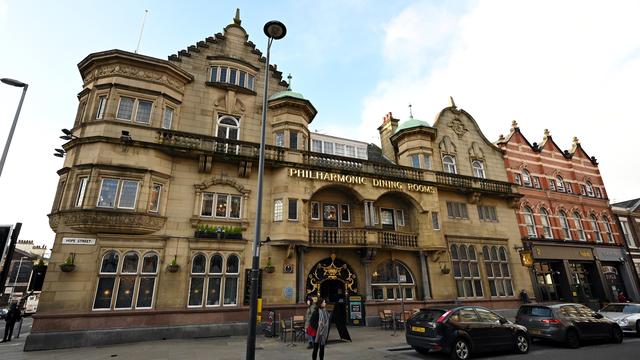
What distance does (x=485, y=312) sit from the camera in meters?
Result: 11.4

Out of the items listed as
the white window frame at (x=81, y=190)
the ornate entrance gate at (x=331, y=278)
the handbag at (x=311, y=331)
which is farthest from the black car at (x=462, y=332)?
the white window frame at (x=81, y=190)

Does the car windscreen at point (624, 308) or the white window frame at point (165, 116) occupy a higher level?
the white window frame at point (165, 116)

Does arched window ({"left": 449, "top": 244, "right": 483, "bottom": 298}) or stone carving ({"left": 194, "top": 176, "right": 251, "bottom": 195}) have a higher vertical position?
stone carving ({"left": 194, "top": 176, "right": 251, "bottom": 195})

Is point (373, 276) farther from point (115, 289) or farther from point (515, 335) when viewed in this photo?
point (115, 289)

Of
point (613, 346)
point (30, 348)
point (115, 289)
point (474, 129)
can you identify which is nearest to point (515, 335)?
point (613, 346)

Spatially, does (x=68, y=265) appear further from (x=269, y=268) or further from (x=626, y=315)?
(x=626, y=315)

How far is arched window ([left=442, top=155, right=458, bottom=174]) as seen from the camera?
2469 centimetres

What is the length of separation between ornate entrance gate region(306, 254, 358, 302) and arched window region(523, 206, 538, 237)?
1663 centimetres

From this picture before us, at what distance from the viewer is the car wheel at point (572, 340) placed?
40.0 ft

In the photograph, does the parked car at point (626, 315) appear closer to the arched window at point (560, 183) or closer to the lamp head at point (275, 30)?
the arched window at point (560, 183)

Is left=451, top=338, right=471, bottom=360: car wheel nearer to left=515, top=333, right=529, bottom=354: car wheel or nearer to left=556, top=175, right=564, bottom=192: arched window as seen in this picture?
left=515, top=333, right=529, bottom=354: car wheel

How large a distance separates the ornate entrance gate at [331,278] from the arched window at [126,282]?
26.8ft

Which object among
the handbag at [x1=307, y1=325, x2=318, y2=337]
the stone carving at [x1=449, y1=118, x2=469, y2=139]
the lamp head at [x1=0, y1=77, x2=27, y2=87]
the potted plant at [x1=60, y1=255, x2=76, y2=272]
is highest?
the stone carving at [x1=449, y1=118, x2=469, y2=139]

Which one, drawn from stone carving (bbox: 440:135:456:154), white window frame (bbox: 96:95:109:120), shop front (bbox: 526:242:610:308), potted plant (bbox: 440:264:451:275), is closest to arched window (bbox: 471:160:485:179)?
stone carving (bbox: 440:135:456:154)
